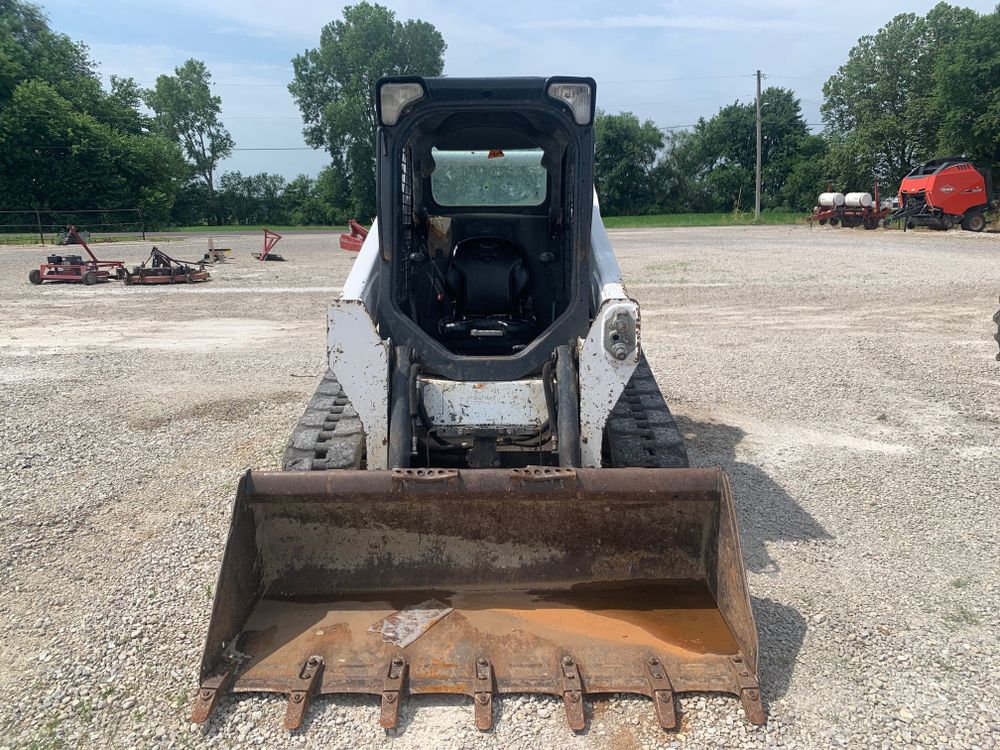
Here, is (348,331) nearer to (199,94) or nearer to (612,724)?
(612,724)

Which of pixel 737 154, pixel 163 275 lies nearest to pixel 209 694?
pixel 163 275

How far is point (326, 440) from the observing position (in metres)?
4.30

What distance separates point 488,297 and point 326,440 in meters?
1.35

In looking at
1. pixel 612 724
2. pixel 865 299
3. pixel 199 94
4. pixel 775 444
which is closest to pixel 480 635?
pixel 612 724

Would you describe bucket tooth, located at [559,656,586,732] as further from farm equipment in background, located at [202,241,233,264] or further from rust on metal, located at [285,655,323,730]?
farm equipment in background, located at [202,241,233,264]

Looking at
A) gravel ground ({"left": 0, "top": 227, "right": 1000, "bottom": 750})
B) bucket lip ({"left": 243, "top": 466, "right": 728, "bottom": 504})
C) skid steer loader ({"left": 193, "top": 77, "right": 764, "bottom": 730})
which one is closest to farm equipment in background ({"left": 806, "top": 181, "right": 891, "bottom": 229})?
gravel ground ({"left": 0, "top": 227, "right": 1000, "bottom": 750})

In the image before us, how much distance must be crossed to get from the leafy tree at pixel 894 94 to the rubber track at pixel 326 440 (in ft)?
139

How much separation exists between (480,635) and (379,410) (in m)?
1.25

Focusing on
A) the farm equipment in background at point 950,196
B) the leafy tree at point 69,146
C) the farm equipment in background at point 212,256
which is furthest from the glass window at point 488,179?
the leafy tree at point 69,146

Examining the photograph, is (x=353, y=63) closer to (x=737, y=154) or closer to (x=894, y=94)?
(x=737, y=154)

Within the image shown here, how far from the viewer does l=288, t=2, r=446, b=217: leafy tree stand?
60.1 m

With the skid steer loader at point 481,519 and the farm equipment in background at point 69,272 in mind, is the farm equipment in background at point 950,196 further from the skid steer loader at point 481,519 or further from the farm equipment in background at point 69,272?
the skid steer loader at point 481,519

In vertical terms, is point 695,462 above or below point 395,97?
below

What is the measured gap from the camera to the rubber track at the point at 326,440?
4.02 meters
